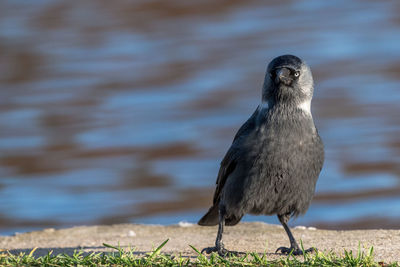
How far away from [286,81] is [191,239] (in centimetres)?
192

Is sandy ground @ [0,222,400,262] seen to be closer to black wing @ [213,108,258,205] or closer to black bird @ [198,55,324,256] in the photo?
black bird @ [198,55,324,256]

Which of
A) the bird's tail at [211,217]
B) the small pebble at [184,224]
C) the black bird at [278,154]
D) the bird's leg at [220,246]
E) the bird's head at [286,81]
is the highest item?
the bird's head at [286,81]

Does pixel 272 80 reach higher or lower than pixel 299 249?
higher

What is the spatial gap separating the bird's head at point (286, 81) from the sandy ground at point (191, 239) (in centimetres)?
117

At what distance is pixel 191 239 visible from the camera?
7.65m

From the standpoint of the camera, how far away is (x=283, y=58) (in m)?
6.53

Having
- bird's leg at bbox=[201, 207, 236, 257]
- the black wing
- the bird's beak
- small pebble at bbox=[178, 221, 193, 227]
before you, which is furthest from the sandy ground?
the bird's beak

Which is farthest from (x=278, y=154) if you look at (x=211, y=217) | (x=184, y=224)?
(x=184, y=224)

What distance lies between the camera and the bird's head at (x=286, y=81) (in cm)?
649

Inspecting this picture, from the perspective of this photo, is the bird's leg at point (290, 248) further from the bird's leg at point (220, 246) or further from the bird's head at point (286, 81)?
the bird's head at point (286, 81)

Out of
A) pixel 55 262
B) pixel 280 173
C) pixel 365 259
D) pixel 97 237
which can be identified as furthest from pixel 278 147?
pixel 97 237

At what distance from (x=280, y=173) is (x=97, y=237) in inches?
95.1

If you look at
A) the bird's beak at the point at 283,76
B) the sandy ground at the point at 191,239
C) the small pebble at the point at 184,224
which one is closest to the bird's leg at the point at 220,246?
the sandy ground at the point at 191,239

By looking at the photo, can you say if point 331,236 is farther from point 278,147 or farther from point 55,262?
point 55,262
